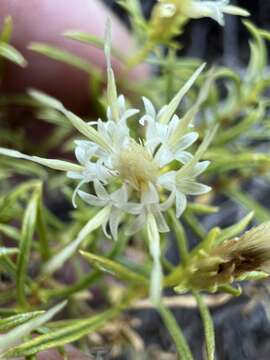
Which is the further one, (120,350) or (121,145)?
(120,350)

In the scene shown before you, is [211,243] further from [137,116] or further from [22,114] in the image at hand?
[22,114]

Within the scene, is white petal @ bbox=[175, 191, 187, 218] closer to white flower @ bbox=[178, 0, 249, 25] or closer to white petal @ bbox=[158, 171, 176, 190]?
white petal @ bbox=[158, 171, 176, 190]

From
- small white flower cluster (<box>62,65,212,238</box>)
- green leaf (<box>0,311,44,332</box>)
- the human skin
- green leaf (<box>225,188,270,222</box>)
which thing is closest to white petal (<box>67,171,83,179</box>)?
small white flower cluster (<box>62,65,212,238</box>)

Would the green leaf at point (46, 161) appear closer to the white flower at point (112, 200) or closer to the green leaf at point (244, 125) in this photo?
the white flower at point (112, 200)

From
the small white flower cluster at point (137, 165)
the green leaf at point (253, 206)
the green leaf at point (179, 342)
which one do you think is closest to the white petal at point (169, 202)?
the small white flower cluster at point (137, 165)

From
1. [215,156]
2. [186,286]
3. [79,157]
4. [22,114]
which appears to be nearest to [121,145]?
[79,157]

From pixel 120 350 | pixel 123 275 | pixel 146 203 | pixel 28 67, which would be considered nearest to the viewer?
pixel 146 203

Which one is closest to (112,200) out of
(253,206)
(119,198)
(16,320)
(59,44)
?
(119,198)
